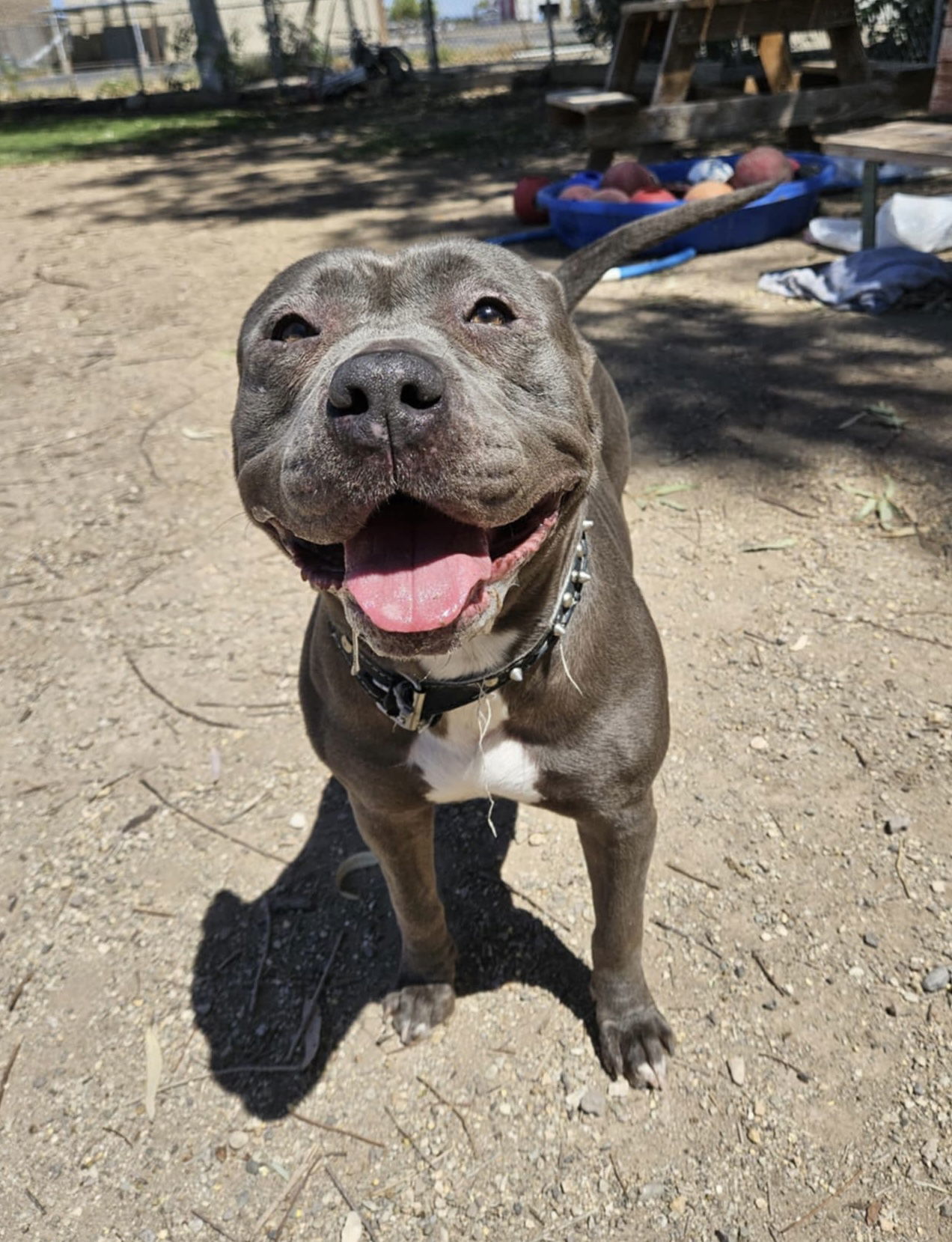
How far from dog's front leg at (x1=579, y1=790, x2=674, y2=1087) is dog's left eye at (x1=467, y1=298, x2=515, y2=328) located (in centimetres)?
99

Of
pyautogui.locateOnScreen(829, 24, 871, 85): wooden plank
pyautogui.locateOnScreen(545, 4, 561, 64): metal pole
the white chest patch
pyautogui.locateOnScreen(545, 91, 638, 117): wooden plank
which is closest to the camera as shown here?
the white chest patch

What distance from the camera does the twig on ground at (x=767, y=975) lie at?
2406mm

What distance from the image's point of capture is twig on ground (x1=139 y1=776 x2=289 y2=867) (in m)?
2.95

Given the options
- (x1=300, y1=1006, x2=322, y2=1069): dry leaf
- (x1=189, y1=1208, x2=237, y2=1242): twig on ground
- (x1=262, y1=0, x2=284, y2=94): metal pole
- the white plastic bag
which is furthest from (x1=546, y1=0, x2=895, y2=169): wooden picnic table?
(x1=262, y1=0, x2=284, y2=94): metal pole

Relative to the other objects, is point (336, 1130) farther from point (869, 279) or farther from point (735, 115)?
point (735, 115)

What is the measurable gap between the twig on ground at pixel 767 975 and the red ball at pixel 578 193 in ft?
18.6

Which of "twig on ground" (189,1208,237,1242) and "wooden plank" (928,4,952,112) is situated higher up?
"wooden plank" (928,4,952,112)

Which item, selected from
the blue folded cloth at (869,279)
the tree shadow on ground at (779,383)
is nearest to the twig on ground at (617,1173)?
the tree shadow on ground at (779,383)

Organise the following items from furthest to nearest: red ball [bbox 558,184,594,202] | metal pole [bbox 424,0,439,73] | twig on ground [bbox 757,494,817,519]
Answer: metal pole [bbox 424,0,439,73], red ball [bbox 558,184,594,202], twig on ground [bbox 757,494,817,519]

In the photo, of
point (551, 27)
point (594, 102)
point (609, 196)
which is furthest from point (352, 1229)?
point (551, 27)

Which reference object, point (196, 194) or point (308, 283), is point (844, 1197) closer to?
point (308, 283)

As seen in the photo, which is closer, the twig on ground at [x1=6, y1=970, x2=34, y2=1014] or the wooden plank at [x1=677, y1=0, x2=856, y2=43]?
the twig on ground at [x1=6, y1=970, x2=34, y2=1014]

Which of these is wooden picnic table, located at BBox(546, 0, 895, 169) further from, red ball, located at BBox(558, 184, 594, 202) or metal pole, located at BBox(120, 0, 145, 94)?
metal pole, located at BBox(120, 0, 145, 94)

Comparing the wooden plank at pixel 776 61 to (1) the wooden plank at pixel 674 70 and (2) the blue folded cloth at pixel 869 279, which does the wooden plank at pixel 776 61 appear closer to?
(1) the wooden plank at pixel 674 70
